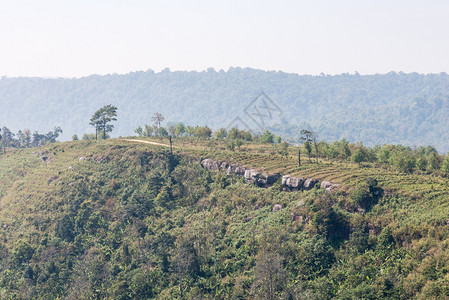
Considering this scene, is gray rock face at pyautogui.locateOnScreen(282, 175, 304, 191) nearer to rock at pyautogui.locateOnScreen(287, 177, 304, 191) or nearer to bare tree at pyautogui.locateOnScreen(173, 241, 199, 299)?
rock at pyautogui.locateOnScreen(287, 177, 304, 191)

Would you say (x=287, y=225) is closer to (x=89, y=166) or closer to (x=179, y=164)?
(x=179, y=164)

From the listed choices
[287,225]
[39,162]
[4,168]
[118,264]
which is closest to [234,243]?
[287,225]

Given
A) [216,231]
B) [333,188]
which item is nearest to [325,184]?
[333,188]

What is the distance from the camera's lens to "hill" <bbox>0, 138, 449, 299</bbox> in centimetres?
6291

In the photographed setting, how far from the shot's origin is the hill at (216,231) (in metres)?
62.9

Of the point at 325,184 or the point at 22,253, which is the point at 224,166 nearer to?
the point at 325,184

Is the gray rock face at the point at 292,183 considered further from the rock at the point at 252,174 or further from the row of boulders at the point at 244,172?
the rock at the point at 252,174

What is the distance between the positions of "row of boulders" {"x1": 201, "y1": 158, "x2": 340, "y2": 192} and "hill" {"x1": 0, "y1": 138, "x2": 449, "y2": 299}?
5.30 feet

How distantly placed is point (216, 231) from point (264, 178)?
53.0ft

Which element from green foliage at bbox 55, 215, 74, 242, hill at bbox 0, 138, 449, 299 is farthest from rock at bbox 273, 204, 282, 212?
green foliage at bbox 55, 215, 74, 242

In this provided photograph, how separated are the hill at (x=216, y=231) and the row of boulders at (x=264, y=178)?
1.61 m

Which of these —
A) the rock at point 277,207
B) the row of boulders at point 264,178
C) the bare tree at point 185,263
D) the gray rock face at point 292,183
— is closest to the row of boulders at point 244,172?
the row of boulders at point 264,178

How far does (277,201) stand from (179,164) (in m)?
34.9

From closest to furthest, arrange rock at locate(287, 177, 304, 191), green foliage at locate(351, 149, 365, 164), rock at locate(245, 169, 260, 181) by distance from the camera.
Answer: rock at locate(287, 177, 304, 191) < rock at locate(245, 169, 260, 181) < green foliage at locate(351, 149, 365, 164)
